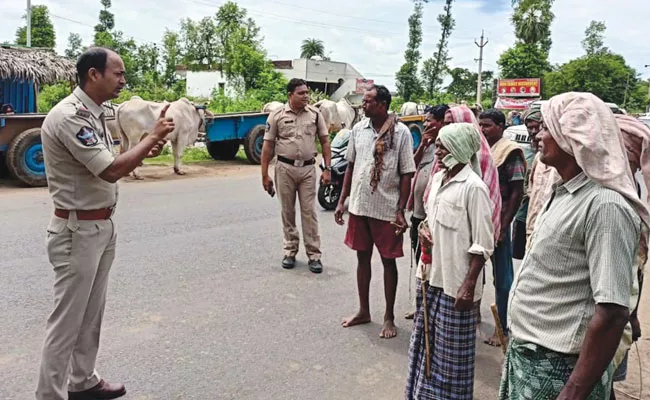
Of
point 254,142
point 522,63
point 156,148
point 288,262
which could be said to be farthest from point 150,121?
point 522,63

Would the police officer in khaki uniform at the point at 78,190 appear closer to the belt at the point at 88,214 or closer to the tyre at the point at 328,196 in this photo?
the belt at the point at 88,214

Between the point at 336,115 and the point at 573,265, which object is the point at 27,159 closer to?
the point at 336,115

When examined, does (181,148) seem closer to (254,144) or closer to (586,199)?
(254,144)

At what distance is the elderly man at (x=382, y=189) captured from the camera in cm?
405

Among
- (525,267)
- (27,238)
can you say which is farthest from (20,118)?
(525,267)

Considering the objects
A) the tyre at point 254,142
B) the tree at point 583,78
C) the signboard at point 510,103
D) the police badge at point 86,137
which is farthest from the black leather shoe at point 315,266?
the tree at point 583,78

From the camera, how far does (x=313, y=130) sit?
5570 mm

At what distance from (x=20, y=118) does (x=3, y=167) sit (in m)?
1.48

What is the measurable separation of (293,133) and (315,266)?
1338mm

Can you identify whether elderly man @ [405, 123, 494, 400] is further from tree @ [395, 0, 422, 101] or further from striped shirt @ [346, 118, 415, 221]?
tree @ [395, 0, 422, 101]

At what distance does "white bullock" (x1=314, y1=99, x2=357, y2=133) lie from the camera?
52.3 ft

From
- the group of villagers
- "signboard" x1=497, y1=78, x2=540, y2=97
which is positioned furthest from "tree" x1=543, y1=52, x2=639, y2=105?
the group of villagers

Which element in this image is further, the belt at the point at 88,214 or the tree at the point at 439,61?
the tree at the point at 439,61

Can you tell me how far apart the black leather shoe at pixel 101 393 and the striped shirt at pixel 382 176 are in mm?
2001
